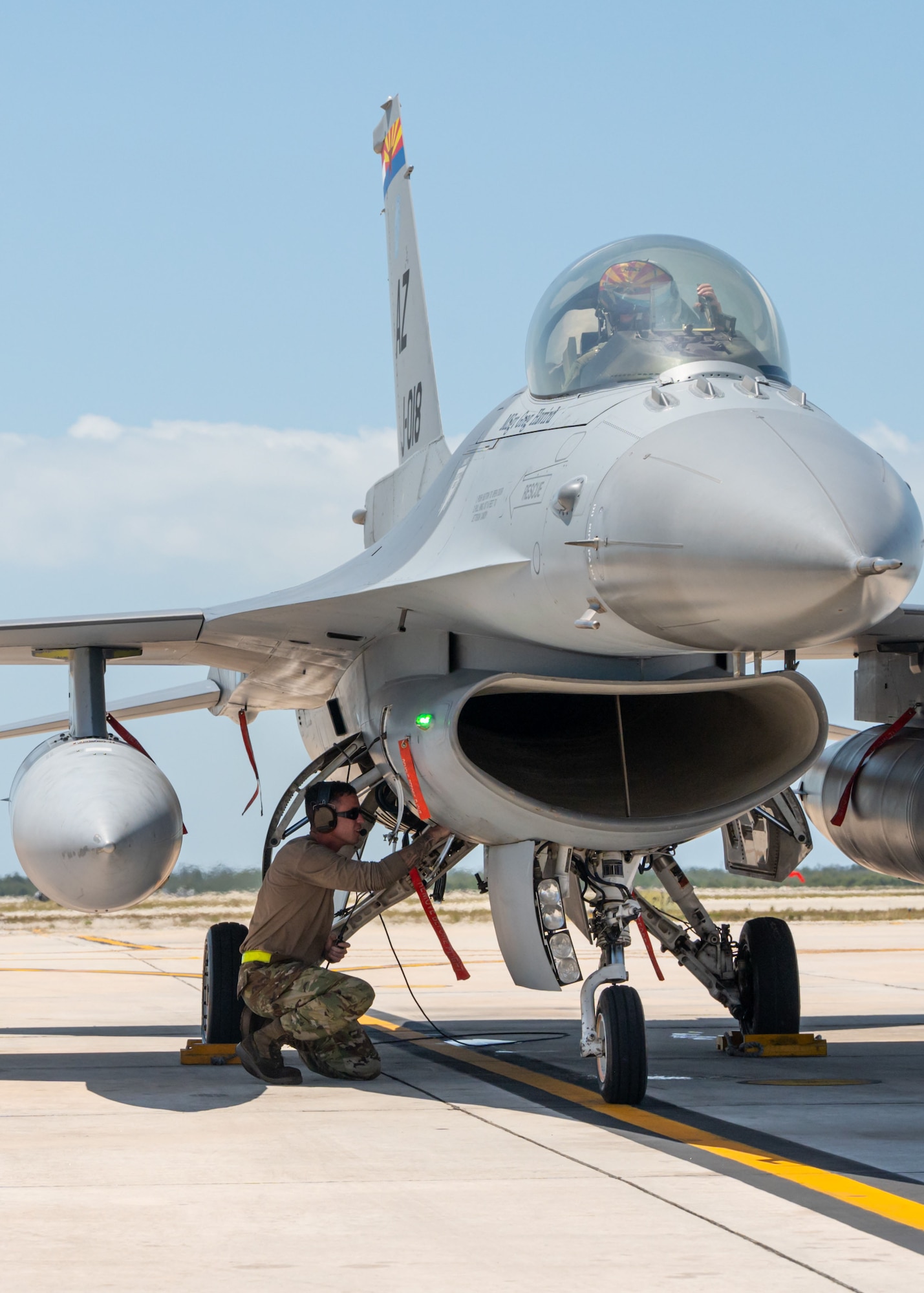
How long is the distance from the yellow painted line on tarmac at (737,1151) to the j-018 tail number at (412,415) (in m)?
4.90

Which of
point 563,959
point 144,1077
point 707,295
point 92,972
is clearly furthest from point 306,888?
point 92,972

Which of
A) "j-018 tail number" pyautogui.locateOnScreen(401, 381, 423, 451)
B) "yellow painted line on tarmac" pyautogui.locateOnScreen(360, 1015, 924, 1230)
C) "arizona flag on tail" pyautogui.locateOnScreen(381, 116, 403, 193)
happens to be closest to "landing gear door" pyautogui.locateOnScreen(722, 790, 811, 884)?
"yellow painted line on tarmac" pyautogui.locateOnScreen(360, 1015, 924, 1230)

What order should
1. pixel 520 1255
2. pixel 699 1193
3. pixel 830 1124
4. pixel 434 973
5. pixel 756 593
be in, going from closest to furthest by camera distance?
pixel 520 1255
pixel 699 1193
pixel 756 593
pixel 830 1124
pixel 434 973

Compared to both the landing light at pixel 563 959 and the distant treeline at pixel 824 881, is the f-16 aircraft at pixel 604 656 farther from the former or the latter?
the distant treeline at pixel 824 881

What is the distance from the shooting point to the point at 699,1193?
5.18 m

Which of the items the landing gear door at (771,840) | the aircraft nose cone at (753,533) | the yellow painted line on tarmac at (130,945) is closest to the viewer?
the aircraft nose cone at (753,533)

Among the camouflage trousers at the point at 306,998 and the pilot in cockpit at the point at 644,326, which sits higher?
the pilot in cockpit at the point at 644,326

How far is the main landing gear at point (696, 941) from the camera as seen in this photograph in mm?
7676

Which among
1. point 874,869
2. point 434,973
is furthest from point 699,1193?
point 434,973

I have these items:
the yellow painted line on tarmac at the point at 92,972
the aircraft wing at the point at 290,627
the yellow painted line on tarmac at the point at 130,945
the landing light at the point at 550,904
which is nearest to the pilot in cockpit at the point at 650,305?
the aircraft wing at the point at 290,627

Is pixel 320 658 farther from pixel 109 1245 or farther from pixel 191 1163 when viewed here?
pixel 109 1245

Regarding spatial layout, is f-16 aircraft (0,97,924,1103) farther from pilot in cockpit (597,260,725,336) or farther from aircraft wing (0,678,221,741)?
aircraft wing (0,678,221,741)

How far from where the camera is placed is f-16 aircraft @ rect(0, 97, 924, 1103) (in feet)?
19.5

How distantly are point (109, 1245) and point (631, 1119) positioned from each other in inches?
114
